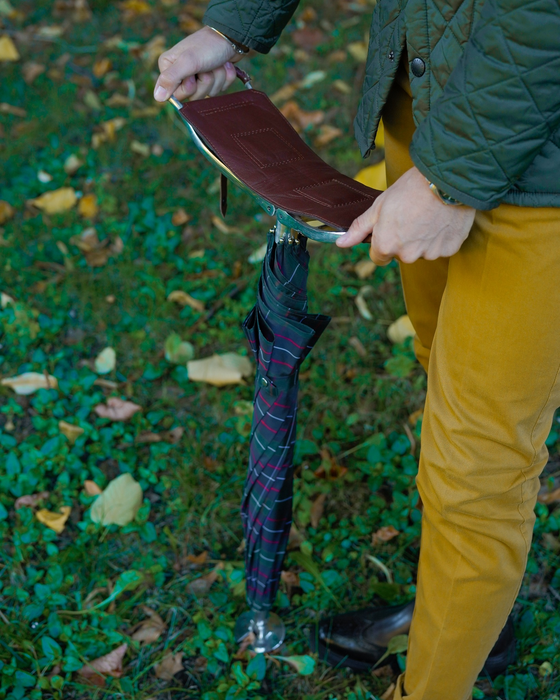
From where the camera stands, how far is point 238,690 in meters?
1.60

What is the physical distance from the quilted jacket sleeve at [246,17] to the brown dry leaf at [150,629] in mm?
1409

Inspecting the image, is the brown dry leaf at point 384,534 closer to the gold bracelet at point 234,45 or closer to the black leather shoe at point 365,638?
the black leather shoe at point 365,638

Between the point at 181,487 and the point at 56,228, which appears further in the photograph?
the point at 56,228

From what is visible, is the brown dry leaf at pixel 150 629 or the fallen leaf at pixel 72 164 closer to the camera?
the brown dry leaf at pixel 150 629

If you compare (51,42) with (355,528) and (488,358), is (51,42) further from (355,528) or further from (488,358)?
(488,358)

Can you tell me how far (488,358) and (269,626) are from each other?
40.0 inches

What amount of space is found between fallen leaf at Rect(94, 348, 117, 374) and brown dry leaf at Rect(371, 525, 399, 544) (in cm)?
109

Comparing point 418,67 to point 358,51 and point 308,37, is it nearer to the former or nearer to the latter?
point 358,51

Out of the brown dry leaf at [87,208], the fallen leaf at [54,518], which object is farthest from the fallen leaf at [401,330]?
the brown dry leaf at [87,208]

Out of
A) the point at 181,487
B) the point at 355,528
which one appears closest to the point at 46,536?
the point at 181,487

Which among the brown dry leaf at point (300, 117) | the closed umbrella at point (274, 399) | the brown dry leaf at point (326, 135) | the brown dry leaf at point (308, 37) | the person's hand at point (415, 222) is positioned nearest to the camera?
the person's hand at point (415, 222)

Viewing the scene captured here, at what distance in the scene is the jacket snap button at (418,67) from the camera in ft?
3.52

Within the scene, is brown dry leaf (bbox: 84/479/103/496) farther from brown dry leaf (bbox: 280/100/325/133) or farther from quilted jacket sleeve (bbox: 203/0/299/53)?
brown dry leaf (bbox: 280/100/325/133)

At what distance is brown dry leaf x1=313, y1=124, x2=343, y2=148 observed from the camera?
10.5ft
